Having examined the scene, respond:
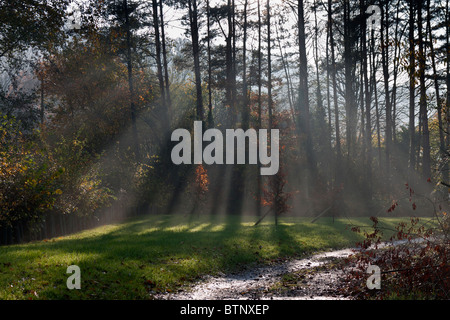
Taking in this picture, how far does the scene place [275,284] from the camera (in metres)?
9.91

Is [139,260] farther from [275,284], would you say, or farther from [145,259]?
[275,284]

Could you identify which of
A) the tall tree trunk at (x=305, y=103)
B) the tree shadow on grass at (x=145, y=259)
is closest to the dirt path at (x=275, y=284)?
the tree shadow on grass at (x=145, y=259)

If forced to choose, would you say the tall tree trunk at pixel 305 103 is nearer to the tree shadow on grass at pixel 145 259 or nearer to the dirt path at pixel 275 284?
the tree shadow on grass at pixel 145 259

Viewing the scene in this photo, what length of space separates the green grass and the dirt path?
0.57 metres

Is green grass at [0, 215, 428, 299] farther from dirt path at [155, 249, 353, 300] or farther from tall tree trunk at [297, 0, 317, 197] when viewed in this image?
tall tree trunk at [297, 0, 317, 197]

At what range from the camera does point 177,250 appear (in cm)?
1217

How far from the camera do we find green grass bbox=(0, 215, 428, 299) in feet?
25.5

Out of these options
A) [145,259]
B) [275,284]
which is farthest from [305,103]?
[145,259]

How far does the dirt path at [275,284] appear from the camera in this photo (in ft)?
28.7

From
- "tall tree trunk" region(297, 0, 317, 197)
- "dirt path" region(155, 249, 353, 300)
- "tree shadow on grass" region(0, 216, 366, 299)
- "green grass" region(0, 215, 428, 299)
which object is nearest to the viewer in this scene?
"green grass" region(0, 215, 428, 299)

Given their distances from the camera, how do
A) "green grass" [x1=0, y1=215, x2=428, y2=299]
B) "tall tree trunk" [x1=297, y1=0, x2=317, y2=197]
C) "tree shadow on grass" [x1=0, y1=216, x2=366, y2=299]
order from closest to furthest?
"green grass" [x1=0, y1=215, x2=428, y2=299]
"tree shadow on grass" [x1=0, y1=216, x2=366, y2=299]
"tall tree trunk" [x1=297, y1=0, x2=317, y2=197]

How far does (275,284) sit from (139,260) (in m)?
3.60

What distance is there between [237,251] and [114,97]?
23.3 metres

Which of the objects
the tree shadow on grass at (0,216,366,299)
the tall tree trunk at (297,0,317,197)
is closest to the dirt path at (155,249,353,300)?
the tree shadow on grass at (0,216,366,299)
